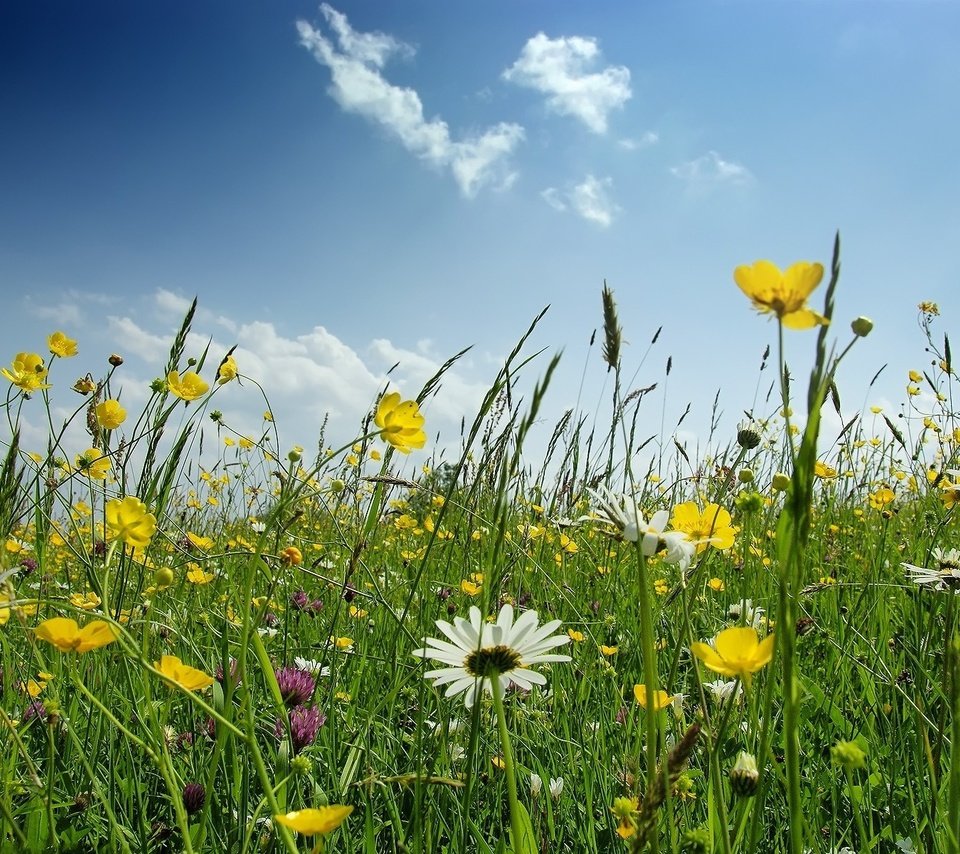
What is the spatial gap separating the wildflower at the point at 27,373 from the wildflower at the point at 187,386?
0.48 meters

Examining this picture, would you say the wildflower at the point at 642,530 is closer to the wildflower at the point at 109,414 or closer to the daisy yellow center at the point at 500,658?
the daisy yellow center at the point at 500,658

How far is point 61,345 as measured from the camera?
2.02 m

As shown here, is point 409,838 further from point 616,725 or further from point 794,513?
point 794,513

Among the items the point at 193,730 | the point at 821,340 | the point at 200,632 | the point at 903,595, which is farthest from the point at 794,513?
the point at 903,595

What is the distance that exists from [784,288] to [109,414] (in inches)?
58.7

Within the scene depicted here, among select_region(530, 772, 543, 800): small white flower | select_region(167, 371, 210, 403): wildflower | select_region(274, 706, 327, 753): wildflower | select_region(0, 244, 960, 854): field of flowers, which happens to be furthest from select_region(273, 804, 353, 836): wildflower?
select_region(167, 371, 210, 403): wildflower

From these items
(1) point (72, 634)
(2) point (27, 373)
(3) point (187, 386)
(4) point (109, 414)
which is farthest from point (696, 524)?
(2) point (27, 373)

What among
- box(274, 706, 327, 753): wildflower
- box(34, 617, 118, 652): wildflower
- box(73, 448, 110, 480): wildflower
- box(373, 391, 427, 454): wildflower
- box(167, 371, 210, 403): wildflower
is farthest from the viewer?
box(73, 448, 110, 480): wildflower

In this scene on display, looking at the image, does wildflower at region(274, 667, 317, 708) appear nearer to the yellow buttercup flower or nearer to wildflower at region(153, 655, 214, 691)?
wildflower at region(153, 655, 214, 691)

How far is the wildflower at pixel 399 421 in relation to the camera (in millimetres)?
999

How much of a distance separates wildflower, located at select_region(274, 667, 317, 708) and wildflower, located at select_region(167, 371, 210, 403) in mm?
622

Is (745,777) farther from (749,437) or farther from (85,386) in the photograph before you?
(85,386)

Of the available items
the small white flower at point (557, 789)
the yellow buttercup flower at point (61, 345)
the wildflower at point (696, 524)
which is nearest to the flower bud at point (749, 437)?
the wildflower at point (696, 524)

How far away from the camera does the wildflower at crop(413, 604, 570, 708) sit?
0.83 meters
